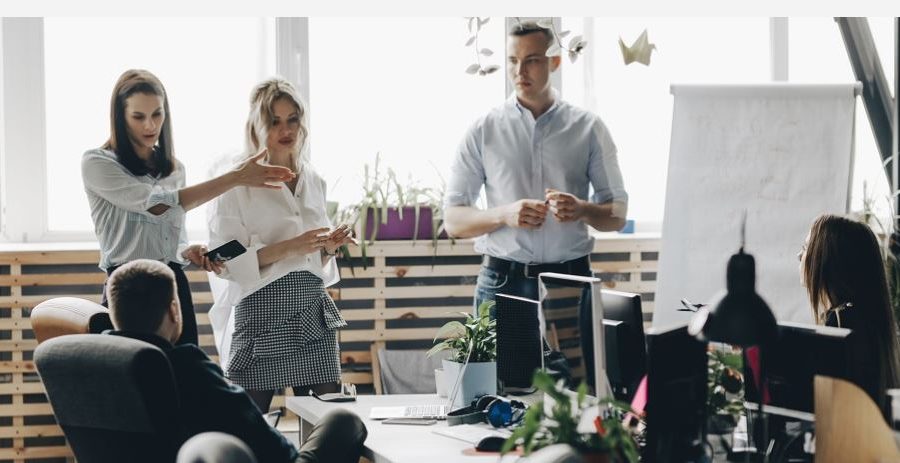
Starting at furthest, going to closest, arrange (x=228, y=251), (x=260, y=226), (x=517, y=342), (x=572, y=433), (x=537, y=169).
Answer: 1. (x=537, y=169)
2. (x=260, y=226)
3. (x=228, y=251)
4. (x=517, y=342)
5. (x=572, y=433)

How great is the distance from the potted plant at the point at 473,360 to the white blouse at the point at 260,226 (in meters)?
0.74

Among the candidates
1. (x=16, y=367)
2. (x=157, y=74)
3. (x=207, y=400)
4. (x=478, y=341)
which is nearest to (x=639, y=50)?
(x=478, y=341)

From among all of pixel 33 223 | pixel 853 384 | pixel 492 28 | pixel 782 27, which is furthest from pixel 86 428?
pixel 782 27

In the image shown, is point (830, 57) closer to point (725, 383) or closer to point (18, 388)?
point (725, 383)

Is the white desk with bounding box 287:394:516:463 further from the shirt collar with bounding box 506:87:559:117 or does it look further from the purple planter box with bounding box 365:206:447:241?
the purple planter box with bounding box 365:206:447:241

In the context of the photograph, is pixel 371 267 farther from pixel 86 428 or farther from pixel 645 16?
pixel 86 428

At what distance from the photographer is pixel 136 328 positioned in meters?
2.35

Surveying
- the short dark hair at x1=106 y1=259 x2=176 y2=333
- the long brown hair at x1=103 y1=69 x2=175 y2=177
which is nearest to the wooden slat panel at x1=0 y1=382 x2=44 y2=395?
the long brown hair at x1=103 y1=69 x2=175 y2=177

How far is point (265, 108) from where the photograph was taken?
3.36m

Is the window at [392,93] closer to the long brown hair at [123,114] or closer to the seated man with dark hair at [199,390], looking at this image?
the long brown hair at [123,114]

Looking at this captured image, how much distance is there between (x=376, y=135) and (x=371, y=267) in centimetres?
73

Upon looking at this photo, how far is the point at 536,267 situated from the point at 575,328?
4.11 ft

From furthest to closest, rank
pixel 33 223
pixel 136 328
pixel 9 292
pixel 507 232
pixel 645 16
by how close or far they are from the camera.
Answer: pixel 645 16 < pixel 33 223 < pixel 9 292 < pixel 507 232 < pixel 136 328

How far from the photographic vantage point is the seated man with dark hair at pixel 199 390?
2234 mm
